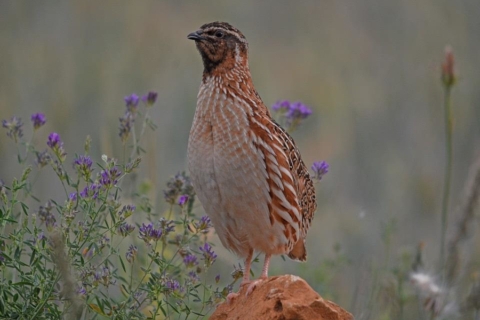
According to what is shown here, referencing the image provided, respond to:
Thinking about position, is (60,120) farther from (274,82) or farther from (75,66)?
(274,82)

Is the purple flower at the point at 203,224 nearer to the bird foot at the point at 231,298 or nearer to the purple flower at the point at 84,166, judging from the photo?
the bird foot at the point at 231,298

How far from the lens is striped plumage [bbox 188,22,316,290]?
5816 mm

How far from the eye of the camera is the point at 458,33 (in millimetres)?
11188

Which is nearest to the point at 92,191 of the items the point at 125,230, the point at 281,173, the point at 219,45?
the point at 125,230

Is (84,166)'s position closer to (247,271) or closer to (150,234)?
(150,234)

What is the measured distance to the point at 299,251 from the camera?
6578 millimetres

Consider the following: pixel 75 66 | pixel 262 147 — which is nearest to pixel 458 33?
pixel 75 66

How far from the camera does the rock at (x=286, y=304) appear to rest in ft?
16.3

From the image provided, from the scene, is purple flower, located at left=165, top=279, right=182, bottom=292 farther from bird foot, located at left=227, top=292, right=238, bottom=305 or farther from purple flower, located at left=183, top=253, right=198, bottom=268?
bird foot, located at left=227, top=292, right=238, bottom=305

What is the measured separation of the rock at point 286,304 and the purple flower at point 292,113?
148cm

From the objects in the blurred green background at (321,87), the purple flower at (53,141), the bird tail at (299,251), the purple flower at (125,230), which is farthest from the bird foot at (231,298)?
the blurred green background at (321,87)

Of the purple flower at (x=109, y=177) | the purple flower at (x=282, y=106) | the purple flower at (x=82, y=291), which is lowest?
the purple flower at (x=82, y=291)

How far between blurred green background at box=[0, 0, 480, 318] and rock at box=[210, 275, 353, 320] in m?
2.51

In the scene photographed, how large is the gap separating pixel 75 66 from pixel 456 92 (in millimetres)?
3849
